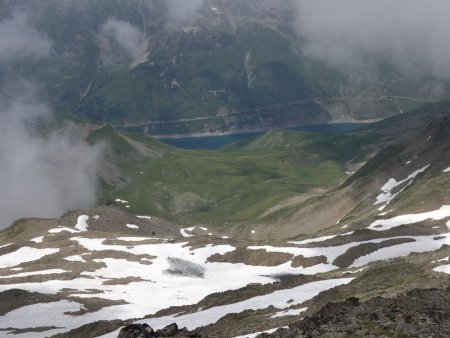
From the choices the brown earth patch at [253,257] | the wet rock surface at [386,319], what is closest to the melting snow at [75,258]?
the brown earth patch at [253,257]

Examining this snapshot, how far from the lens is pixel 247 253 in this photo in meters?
98.8

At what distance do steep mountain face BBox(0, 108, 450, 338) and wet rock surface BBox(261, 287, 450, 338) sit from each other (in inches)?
3.8

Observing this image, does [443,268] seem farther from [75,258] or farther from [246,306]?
[75,258]

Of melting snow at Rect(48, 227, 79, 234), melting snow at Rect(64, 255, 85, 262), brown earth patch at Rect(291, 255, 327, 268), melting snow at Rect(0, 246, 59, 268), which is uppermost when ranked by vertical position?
melting snow at Rect(48, 227, 79, 234)

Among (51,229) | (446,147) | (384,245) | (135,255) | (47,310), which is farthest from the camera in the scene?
(446,147)

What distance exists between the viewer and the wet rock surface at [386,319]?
30516 millimetres

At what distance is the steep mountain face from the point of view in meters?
40.1

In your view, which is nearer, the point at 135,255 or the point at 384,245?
the point at 384,245

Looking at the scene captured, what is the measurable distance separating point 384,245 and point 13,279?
51.6 metres

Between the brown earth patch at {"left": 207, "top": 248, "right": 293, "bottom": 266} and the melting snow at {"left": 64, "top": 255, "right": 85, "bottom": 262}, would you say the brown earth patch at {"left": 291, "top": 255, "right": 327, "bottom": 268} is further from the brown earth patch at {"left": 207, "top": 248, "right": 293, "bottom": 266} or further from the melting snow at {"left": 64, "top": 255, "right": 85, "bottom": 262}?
the melting snow at {"left": 64, "top": 255, "right": 85, "bottom": 262}

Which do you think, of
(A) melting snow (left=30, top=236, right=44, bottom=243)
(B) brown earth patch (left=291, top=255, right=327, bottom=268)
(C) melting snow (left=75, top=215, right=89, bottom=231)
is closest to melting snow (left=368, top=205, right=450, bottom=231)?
(B) brown earth patch (left=291, top=255, right=327, bottom=268)

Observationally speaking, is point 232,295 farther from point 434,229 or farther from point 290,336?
point 434,229

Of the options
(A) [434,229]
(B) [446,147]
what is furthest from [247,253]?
(B) [446,147]

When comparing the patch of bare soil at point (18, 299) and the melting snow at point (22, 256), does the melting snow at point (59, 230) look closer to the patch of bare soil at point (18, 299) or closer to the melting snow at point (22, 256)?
the melting snow at point (22, 256)
